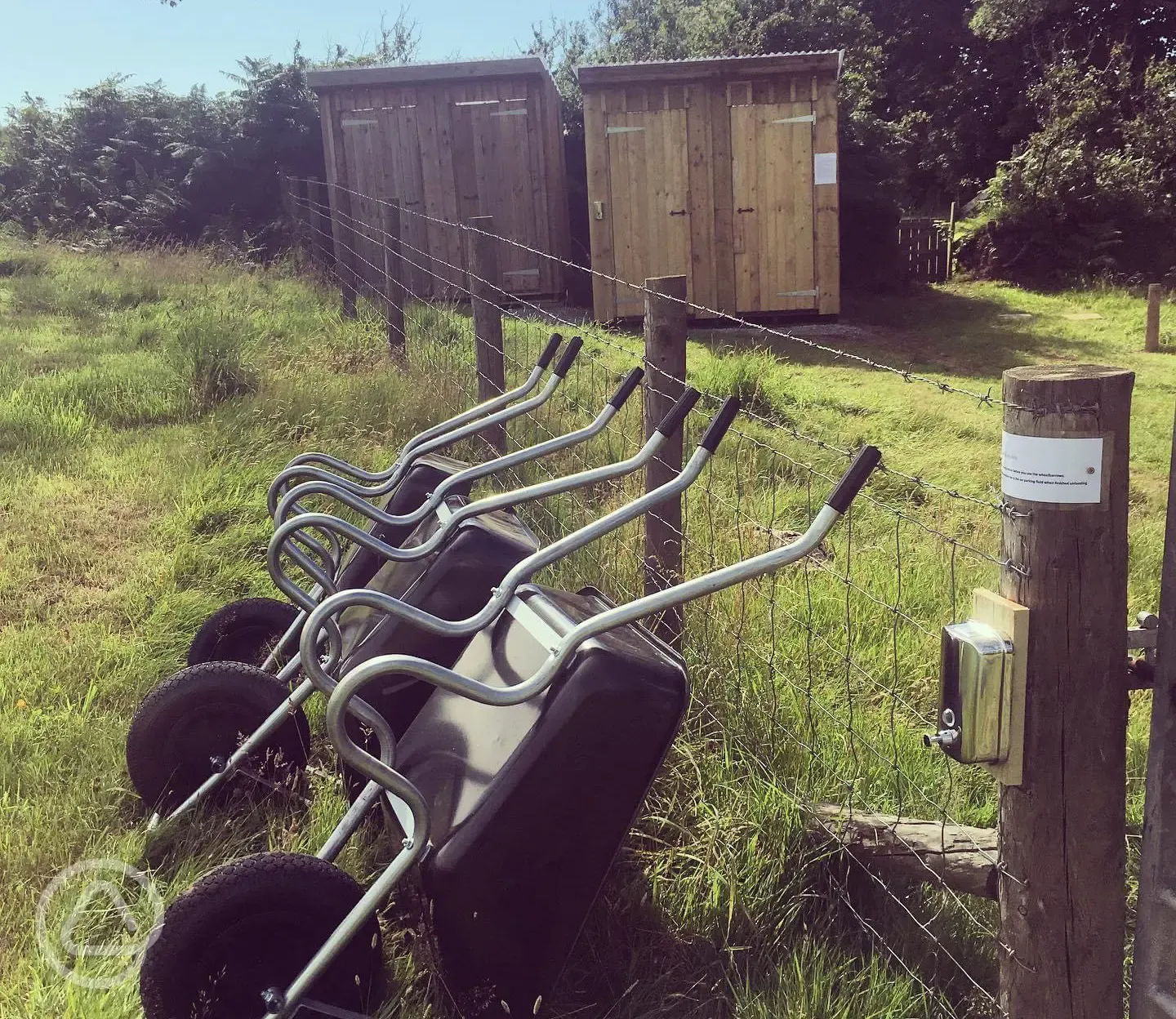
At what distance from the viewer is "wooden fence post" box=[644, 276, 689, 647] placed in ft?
9.64

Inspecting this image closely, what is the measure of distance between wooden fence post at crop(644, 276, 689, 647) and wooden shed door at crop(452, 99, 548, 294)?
9.14 m

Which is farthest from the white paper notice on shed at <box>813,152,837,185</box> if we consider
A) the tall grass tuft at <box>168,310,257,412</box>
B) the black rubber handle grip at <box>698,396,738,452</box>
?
the black rubber handle grip at <box>698,396,738,452</box>

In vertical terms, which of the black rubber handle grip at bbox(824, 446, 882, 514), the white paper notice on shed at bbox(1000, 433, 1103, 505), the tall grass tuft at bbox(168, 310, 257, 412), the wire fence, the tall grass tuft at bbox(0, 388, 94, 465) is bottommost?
the wire fence

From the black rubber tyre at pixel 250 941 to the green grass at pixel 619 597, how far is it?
0.62 ft

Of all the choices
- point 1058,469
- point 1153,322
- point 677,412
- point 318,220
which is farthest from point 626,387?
point 318,220

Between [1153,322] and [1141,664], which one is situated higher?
[1141,664]

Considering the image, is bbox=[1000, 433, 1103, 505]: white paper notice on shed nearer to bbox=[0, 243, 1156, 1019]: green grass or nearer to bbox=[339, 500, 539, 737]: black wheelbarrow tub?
bbox=[0, 243, 1156, 1019]: green grass

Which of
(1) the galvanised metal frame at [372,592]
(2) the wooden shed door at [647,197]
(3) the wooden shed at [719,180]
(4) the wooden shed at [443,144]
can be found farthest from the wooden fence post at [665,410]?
(4) the wooden shed at [443,144]

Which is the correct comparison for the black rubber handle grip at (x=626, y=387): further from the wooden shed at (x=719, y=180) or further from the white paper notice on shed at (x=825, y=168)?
the white paper notice on shed at (x=825, y=168)

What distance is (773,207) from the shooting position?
11.0 metres

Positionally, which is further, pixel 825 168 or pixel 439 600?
pixel 825 168

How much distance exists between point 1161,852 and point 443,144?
11568mm

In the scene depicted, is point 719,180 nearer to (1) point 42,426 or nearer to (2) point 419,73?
(2) point 419,73

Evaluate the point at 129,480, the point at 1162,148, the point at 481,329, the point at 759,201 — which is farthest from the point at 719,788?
the point at 1162,148
